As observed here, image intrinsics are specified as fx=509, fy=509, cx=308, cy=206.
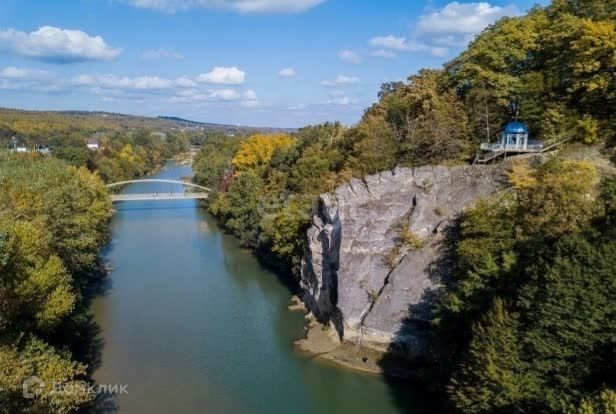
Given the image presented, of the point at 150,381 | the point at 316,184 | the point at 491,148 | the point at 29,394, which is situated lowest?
the point at 150,381

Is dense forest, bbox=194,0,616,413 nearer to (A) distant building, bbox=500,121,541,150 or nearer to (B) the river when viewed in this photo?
(A) distant building, bbox=500,121,541,150

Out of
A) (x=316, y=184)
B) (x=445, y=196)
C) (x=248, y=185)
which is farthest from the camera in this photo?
(x=248, y=185)

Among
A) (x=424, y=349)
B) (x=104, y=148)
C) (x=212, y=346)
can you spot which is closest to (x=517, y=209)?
(x=424, y=349)

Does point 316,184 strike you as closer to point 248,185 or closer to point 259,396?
point 248,185

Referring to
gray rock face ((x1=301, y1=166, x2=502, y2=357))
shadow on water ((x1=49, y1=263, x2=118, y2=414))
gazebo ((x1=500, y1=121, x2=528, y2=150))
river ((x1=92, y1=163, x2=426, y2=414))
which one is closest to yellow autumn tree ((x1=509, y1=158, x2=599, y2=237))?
gray rock face ((x1=301, y1=166, x2=502, y2=357))

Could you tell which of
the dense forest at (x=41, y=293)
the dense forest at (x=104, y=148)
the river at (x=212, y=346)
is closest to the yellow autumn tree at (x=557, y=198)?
the river at (x=212, y=346)

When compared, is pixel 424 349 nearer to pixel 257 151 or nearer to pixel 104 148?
pixel 257 151

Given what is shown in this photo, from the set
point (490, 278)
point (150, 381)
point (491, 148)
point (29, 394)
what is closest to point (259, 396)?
point (150, 381)
